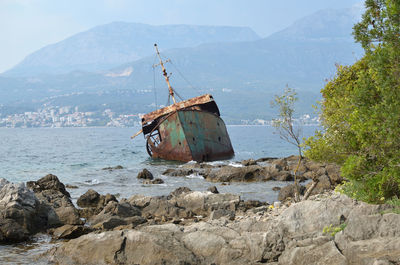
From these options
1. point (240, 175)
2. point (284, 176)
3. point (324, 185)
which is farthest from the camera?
point (240, 175)

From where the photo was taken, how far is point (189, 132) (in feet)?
131

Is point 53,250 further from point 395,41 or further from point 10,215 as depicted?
point 395,41

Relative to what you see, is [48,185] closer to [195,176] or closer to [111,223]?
[111,223]

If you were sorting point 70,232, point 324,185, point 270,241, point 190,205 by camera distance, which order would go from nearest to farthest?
point 270,241, point 70,232, point 190,205, point 324,185

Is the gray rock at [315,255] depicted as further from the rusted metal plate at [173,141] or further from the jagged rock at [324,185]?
the rusted metal plate at [173,141]

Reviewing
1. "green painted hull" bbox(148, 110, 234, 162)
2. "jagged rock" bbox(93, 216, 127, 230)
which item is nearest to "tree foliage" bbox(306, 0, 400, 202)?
"jagged rock" bbox(93, 216, 127, 230)

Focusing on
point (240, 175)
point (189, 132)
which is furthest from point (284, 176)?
point (189, 132)

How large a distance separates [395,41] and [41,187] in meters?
18.4

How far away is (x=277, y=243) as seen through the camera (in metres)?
9.48

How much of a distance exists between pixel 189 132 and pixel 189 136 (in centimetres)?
37

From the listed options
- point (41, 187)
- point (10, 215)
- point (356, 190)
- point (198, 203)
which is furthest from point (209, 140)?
point (356, 190)

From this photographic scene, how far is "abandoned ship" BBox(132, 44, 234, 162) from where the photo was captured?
39.8 meters

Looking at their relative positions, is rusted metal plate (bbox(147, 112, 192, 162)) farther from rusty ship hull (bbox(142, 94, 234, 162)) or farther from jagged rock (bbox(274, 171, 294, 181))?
jagged rock (bbox(274, 171, 294, 181))

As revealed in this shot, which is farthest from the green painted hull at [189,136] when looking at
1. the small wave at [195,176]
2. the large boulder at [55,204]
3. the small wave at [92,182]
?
the large boulder at [55,204]
